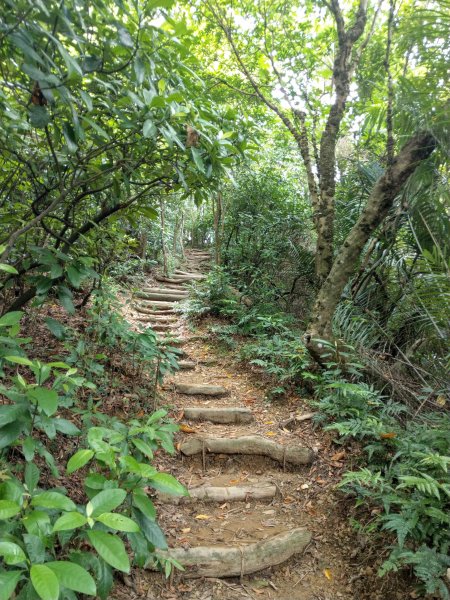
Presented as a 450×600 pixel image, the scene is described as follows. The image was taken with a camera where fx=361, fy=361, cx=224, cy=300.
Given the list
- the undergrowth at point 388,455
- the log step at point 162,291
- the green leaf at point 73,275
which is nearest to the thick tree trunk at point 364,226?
the undergrowth at point 388,455

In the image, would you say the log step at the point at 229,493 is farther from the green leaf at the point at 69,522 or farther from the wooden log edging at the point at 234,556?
the green leaf at the point at 69,522

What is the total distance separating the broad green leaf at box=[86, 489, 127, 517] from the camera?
1183 millimetres

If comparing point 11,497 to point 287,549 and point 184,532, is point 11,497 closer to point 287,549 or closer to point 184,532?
point 184,532

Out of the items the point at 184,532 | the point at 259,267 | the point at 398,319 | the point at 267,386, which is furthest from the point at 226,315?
the point at 184,532

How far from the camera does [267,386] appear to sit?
4359mm

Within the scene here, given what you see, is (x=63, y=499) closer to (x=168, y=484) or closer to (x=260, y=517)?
(x=168, y=484)

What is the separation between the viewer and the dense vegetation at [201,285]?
146cm

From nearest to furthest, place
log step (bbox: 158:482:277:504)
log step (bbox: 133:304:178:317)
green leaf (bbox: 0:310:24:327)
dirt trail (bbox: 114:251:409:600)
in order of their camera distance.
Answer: green leaf (bbox: 0:310:24:327) → dirt trail (bbox: 114:251:409:600) → log step (bbox: 158:482:277:504) → log step (bbox: 133:304:178:317)

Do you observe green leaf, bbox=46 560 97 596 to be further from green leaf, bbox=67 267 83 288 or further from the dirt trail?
green leaf, bbox=67 267 83 288

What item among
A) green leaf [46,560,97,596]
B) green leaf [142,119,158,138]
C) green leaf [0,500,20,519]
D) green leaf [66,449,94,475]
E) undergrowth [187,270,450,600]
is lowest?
undergrowth [187,270,450,600]

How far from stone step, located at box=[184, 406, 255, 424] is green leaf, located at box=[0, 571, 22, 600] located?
281cm

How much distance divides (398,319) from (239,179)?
522 cm

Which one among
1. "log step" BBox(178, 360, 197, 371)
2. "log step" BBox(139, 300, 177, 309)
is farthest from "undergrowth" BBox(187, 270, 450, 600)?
"log step" BBox(139, 300, 177, 309)

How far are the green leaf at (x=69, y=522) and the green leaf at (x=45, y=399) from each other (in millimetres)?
366
